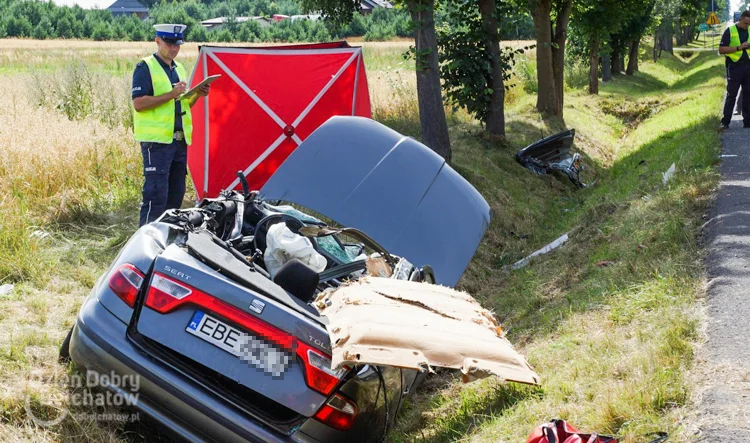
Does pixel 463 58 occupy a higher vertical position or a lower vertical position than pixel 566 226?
higher

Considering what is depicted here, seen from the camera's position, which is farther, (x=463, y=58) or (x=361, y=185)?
(x=463, y=58)

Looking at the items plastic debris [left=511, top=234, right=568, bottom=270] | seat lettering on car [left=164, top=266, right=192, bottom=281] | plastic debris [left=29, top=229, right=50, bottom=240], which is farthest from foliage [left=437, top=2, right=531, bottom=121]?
seat lettering on car [left=164, top=266, right=192, bottom=281]

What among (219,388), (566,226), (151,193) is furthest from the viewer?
(566,226)

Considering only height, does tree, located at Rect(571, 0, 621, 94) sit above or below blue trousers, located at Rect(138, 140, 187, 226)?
below

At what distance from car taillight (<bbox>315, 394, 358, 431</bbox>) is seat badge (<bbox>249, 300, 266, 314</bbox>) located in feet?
1.71

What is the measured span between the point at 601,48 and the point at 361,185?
2795 centimetres

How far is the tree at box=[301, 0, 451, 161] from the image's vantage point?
1212cm

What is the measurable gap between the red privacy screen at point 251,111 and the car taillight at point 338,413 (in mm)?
6010

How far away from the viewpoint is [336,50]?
10.2m

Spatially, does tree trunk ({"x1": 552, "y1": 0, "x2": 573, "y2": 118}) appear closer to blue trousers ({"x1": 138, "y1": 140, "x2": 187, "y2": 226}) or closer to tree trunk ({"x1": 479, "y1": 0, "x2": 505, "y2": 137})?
tree trunk ({"x1": 479, "y1": 0, "x2": 505, "y2": 137})

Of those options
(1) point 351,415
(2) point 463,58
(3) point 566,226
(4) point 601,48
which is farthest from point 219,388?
(4) point 601,48

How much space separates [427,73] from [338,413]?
919cm

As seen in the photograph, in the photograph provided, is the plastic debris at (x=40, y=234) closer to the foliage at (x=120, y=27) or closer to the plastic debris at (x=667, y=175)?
the plastic debris at (x=667, y=175)

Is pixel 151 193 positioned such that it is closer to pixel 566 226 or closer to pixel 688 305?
pixel 688 305
